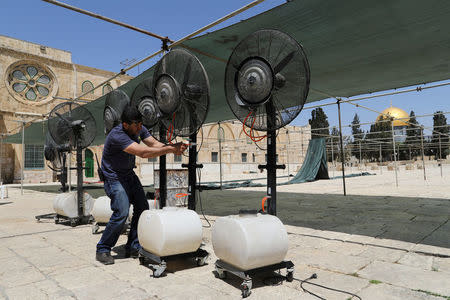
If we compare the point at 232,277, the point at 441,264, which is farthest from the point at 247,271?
the point at 441,264

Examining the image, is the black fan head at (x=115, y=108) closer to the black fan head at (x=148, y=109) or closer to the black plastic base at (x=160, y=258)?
the black fan head at (x=148, y=109)

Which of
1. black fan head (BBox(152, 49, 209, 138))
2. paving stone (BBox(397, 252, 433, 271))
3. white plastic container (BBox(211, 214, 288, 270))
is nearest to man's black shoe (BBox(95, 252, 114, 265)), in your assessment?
white plastic container (BBox(211, 214, 288, 270))

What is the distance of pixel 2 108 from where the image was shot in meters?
22.5

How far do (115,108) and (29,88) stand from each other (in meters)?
23.9

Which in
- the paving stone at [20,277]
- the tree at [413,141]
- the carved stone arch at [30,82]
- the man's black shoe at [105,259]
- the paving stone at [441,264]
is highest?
the carved stone arch at [30,82]

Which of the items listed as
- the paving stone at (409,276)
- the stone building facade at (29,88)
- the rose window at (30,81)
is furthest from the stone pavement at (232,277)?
the rose window at (30,81)

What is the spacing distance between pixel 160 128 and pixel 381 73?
15.0ft

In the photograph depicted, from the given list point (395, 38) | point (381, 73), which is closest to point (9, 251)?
point (395, 38)

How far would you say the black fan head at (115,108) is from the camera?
4.95 metres

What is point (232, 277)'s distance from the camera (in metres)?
2.71

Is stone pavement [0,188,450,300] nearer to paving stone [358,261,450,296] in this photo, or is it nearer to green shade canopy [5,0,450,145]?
paving stone [358,261,450,296]

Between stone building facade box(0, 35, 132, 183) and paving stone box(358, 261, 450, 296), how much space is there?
2135 centimetres

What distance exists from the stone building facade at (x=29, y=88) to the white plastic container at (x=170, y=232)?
20252 millimetres

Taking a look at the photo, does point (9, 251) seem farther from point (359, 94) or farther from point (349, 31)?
point (359, 94)
